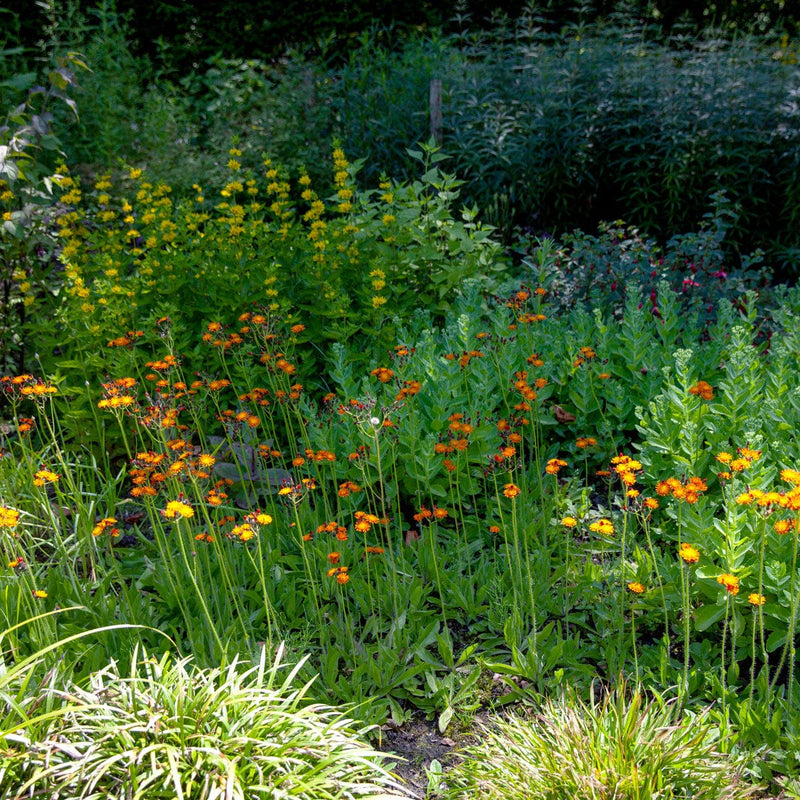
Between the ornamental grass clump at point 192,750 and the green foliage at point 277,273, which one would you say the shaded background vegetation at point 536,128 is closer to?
the green foliage at point 277,273

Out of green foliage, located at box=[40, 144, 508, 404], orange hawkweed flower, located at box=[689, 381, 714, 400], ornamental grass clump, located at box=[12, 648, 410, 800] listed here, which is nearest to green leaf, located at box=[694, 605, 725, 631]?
orange hawkweed flower, located at box=[689, 381, 714, 400]

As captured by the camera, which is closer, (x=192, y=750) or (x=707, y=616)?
(x=192, y=750)

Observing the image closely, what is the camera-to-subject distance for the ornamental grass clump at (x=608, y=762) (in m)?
2.05

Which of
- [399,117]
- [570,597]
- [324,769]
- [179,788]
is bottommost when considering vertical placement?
[570,597]

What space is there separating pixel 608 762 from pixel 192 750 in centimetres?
104

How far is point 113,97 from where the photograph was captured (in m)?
8.33

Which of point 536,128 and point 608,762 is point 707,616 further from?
point 536,128

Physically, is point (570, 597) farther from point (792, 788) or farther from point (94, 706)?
point (94, 706)

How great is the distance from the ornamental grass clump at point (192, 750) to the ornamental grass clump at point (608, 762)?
29 cm

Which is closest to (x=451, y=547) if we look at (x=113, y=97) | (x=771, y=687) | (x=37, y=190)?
(x=771, y=687)

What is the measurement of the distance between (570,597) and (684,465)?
635mm

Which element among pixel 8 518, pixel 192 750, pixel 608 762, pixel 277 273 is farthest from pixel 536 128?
pixel 192 750

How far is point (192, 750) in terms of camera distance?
205cm

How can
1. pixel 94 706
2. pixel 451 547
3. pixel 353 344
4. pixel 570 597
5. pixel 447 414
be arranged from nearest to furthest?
pixel 94 706
pixel 570 597
pixel 451 547
pixel 447 414
pixel 353 344
